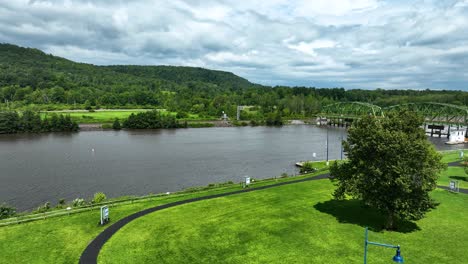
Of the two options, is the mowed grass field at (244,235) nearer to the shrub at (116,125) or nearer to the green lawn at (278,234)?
the green lawn at (278,234)

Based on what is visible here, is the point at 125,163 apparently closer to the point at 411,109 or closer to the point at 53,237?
the point at 53,237

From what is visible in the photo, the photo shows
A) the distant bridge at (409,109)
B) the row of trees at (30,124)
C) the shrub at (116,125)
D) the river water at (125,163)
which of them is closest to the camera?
the river water at (125,163)

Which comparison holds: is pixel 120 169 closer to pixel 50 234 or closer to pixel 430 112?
pixel 50 234

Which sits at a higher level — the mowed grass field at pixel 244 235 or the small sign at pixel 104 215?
the small sign at pixel 104 215

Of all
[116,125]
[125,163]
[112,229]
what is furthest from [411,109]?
[112,229]

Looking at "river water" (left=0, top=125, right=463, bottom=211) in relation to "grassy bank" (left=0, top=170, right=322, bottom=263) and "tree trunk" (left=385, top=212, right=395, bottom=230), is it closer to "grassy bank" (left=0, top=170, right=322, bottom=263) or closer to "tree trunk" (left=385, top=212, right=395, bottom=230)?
"grassy bank" (left=0, top=170, right=322, bottom=263)

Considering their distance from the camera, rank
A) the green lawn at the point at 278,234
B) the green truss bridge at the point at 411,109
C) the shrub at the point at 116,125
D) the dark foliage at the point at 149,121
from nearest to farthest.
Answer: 1. the green lawn at the point at 278,234
2. the green truss bridge at the point at 411,109
3. the shrub at the point at 116,125
4. the dark foliage at the point at 149,121

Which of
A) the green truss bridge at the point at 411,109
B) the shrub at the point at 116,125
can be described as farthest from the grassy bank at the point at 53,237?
the shrub at the point at 116,125

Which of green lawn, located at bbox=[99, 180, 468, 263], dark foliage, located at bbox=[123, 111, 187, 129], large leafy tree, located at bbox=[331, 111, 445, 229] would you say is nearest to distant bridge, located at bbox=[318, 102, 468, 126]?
green lawn, located at bbox=[99, 180, 468, 263]
